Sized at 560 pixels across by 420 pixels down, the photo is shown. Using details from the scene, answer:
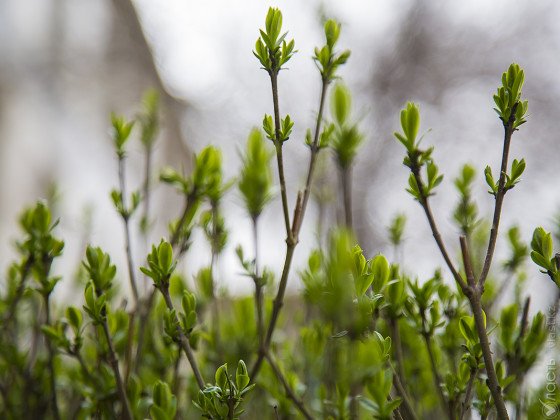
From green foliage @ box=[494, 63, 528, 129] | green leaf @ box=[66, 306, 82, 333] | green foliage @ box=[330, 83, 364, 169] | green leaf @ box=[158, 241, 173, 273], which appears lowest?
green leaf @ box=[66, 306, 82, 333]

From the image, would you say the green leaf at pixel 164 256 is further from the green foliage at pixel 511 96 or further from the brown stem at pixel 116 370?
the green foliage at pixel 511 96

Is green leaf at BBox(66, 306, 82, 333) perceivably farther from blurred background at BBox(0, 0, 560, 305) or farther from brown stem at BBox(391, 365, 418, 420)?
blurred background at BBox(0, 0, 560, 305)

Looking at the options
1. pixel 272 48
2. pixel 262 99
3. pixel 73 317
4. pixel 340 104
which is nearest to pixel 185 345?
pixel 73 317

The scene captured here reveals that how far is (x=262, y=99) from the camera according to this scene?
173 inches

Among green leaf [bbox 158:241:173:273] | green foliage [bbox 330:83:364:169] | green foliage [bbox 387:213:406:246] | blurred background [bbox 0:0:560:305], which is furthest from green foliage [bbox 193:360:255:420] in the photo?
blurred background [bbox 0:0:560:305]

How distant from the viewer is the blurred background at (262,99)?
2.82 metres

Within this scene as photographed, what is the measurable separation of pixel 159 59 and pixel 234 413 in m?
3.89

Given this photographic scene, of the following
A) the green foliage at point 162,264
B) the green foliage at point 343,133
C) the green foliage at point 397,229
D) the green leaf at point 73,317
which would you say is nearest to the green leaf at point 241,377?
the green foliage at point 162,264

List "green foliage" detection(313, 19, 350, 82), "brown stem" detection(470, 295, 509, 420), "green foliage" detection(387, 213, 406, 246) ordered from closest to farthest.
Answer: "brown stem" detection(470, 295, 509, 420) < "green foliage" detection(313, 19, 350, 82) < "green foliage" detection(387, 213, 406, 246)

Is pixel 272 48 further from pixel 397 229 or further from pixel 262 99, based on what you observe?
pixel 262 99

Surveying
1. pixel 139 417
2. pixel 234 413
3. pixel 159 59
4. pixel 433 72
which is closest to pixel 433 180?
pixel 234 413

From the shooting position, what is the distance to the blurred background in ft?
9.27

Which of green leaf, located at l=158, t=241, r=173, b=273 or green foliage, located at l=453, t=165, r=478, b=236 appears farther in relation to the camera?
green foliage, located at l=453, t=165, r=478, b=236

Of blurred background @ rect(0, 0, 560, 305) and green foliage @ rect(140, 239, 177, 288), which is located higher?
blurred background @ rect(0, 0, 560, 305)
